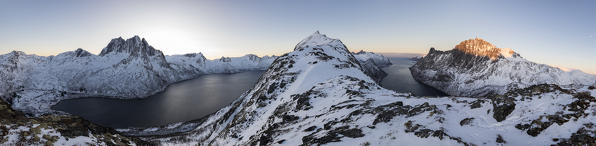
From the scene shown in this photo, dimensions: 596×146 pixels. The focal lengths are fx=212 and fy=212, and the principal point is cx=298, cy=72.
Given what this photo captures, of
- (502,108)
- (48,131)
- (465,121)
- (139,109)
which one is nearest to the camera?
(48,131)

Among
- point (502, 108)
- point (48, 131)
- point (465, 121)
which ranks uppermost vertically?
point (502, 108)

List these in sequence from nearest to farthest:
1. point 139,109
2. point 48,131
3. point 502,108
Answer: point 48,131
point 502,108
point 139,109

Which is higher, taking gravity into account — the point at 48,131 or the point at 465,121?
the point at 48,131

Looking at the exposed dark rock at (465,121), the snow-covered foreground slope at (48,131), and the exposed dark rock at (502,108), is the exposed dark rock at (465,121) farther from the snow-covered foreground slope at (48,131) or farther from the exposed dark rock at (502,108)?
the snow-covered foreground slope at (48,131)

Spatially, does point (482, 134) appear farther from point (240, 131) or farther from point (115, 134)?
point (240, 131)

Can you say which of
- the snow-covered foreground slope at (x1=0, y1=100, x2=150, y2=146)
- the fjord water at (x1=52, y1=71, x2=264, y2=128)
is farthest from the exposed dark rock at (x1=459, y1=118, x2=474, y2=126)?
the fjord water at (x1=52, y1=71, x2=264, y2=128)

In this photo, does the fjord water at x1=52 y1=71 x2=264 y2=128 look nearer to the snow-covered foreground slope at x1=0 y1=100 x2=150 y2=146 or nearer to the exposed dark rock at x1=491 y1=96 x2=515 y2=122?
the snow-covered foreground slope at x1=0 y1=100 x2=150 y2=146

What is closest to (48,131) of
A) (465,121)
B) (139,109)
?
(465,121)

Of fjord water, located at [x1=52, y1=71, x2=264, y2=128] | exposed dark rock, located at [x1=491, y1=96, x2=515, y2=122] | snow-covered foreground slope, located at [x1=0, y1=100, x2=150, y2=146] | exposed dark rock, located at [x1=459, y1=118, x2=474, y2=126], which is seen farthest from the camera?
fjord water, located at [x1=52, y1=71, x2=264, y2=128]

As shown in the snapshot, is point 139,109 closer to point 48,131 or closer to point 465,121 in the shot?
point 48,131

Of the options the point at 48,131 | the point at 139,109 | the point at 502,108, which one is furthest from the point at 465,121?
the point at 139,109

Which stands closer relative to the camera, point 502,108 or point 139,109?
point 502,108
